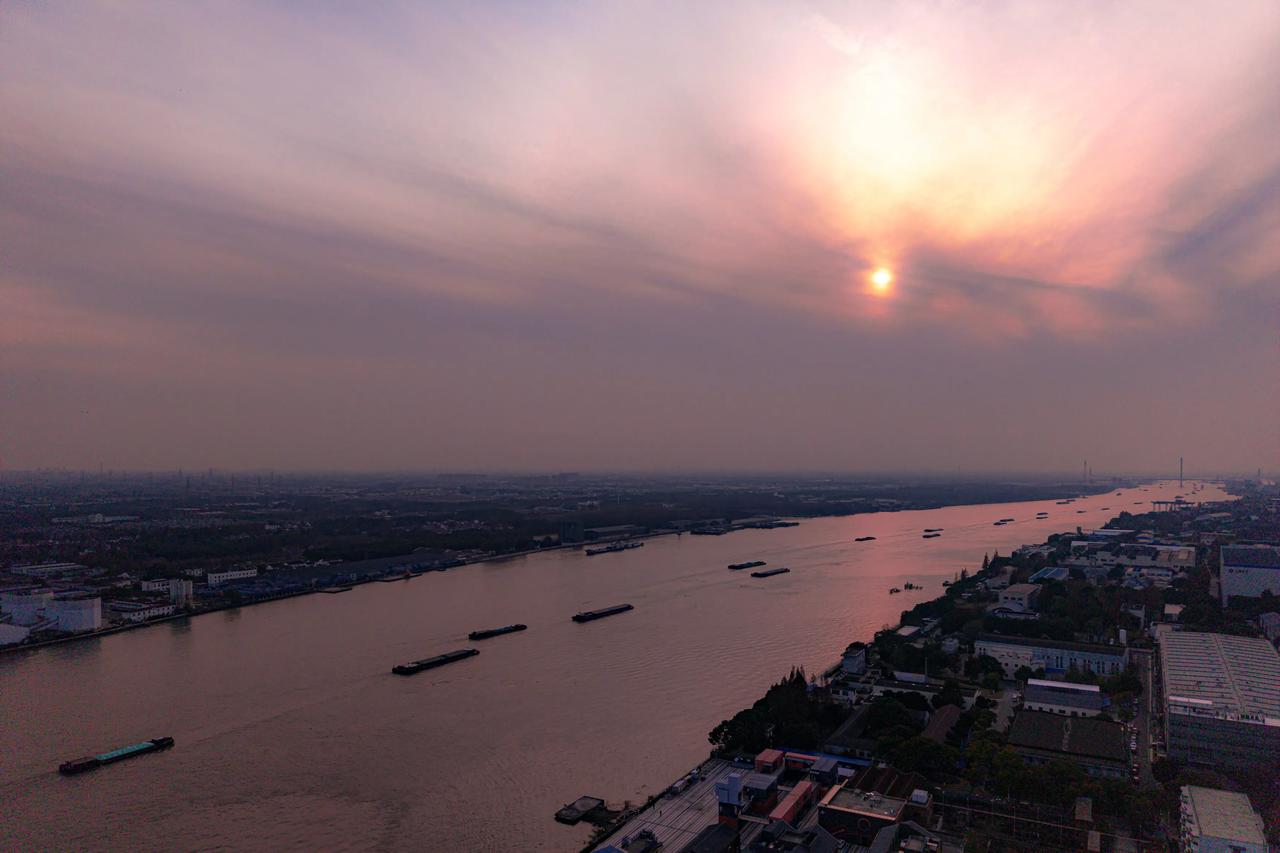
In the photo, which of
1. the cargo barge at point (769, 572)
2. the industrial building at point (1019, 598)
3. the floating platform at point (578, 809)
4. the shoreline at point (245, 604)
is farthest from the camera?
the cargo barge at point (769, 572)

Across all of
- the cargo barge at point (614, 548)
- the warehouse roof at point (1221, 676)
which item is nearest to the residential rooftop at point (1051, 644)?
the warehouse roof at point (1221, 676)

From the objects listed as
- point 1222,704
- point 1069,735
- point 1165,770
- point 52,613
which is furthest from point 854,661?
point 52,613

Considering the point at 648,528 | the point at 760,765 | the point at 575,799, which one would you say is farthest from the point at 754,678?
the point at 648,528

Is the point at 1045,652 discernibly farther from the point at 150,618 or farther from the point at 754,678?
the point at 150,618

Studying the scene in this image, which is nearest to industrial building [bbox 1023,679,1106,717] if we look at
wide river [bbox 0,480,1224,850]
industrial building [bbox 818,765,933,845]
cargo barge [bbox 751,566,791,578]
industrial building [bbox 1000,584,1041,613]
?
wide river [bbox 0,480,1224,850]

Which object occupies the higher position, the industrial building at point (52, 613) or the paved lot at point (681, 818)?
the industrial building at point (52, 613)

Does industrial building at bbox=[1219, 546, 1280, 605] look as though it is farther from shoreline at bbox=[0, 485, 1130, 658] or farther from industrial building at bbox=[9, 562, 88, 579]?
industrial building at bbox=[9, 562, 88, 579]

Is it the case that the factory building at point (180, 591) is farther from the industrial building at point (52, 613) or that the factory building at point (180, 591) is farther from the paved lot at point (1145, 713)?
the paved lot at point (1145, 713)
